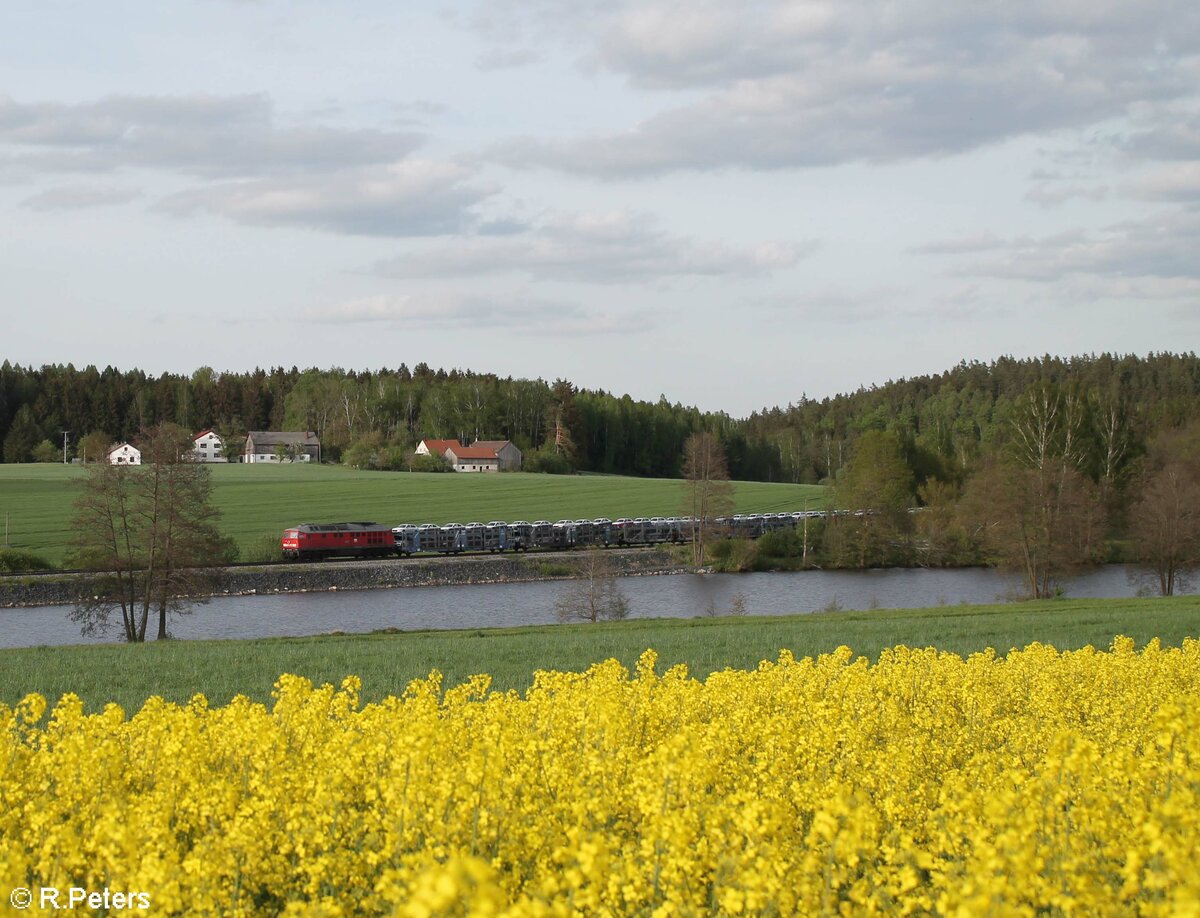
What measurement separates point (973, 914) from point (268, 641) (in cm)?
2498

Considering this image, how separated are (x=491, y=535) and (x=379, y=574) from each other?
1289 cm

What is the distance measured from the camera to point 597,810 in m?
6.40

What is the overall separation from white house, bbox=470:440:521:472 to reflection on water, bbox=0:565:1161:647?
2741 inches

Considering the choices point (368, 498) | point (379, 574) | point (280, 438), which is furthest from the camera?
point (280, 438)

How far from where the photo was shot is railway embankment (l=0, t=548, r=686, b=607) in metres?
52.5

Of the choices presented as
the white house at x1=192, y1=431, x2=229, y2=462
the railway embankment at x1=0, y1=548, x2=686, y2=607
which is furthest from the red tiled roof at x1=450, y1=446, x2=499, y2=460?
the railway embankment at x1=0, y1=548, x2=686, y2=607

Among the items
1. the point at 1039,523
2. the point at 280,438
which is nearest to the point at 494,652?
the point at 1039,523

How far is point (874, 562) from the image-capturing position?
72.4 m

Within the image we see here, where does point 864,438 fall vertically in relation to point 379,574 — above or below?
above

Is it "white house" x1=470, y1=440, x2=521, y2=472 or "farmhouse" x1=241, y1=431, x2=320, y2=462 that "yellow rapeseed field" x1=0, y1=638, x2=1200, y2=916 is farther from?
"farmhouse" x1=241, y1=431, x2=320, y2=462

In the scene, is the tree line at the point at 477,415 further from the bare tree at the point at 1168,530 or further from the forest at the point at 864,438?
the bare tree at the point at 1168,530

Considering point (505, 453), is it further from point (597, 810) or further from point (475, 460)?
point (597, 810)

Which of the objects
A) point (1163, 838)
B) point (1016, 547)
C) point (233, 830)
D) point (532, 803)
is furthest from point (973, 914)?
point (1016, 547)

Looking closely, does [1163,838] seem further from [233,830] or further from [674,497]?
[674,497]
